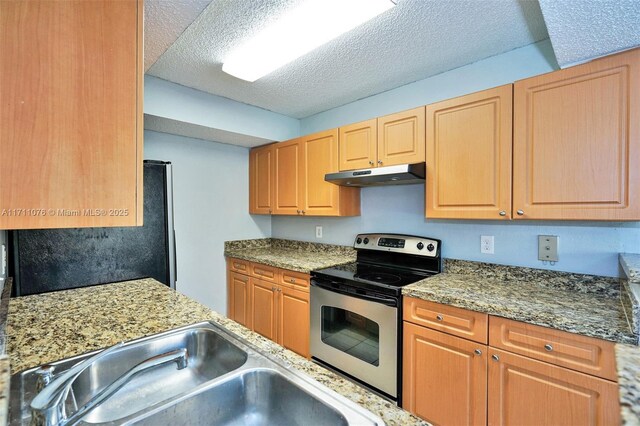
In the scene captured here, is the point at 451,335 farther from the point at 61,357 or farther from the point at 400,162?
the point at 61,357

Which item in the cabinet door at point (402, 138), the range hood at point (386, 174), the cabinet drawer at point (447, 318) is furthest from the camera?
the cabinet door at point (402, 138)

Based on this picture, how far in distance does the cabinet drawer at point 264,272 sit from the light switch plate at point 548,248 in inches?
77.9

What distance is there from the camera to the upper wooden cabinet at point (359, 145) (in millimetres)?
2309

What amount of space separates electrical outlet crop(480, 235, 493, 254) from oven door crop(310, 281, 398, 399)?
31.2 inches

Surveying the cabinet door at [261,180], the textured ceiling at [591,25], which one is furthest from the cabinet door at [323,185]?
the textured ceiling at [591,25]

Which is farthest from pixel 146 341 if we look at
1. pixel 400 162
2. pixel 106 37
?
pixel 400 162

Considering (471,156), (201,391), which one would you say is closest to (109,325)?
(201,391)

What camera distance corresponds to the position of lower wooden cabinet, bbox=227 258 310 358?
2.43 metres

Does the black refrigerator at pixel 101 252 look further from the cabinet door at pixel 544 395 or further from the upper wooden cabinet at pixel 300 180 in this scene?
the cabinet door at pixel 544 395

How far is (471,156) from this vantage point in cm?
181

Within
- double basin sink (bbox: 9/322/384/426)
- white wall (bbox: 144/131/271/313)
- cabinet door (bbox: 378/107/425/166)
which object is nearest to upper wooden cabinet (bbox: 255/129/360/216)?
white wall (bbox: 144/131/271/313)

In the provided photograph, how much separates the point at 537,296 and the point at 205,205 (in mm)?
2926

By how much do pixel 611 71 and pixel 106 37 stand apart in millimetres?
2023

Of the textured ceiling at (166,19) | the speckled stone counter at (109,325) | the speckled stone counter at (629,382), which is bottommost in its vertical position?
the speckled stone counter at (109,325)
